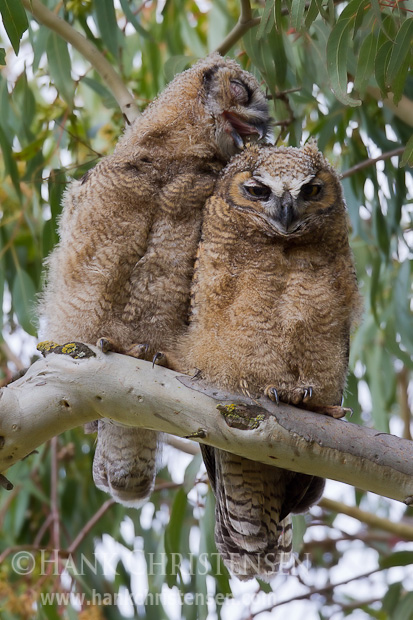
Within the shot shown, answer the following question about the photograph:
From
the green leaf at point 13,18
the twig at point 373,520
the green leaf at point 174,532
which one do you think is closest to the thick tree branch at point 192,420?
the green leaf at point 13,18

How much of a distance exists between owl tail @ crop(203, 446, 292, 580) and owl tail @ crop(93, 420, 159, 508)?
0.25m

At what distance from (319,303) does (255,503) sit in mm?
662

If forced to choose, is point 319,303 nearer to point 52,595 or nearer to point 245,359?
point 245,359

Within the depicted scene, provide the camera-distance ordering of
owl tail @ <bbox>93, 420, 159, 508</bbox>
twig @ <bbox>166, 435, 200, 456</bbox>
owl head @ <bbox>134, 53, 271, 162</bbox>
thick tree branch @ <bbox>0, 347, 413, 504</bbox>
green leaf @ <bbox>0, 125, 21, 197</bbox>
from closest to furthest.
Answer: thick tree branch @ <bbox>0, 347, 413, 504</bbox> → owl head @ <bbox>134, 53, 271, 162</bbox> → owl tail @ <bbox>93, 420, 159, 508</bbox> → green leaf @ <bbox>0, 125, 21, 197</bbox> → twig @ <bbox>166, 435, 200, 456</bbox>

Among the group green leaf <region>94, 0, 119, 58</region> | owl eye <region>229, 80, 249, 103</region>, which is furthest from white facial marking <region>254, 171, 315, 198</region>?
green leaf <region>94, 0, 119, 58</region>

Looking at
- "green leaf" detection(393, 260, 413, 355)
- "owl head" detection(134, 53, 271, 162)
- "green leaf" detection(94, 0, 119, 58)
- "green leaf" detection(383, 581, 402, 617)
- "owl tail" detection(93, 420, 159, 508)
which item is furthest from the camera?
"green leaf" detection(393, 260, 413, 355)

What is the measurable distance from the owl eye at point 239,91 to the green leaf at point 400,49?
0.63m

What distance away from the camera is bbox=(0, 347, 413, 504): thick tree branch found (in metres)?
1.96

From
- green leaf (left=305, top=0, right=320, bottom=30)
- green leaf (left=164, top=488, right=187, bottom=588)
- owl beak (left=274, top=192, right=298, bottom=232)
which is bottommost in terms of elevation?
green leaf (left=164, top=488, right=187, bottom=588)

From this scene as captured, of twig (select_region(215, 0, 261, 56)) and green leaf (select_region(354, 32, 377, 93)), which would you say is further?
twig (select_region(215, 0, 261, 56))

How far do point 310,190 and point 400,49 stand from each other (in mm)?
457

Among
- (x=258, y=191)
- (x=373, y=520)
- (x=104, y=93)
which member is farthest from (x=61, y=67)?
(x=373, y=520)

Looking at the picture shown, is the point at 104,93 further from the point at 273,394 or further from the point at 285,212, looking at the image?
the point at 273,394

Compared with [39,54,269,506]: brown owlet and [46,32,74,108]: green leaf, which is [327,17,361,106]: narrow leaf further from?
[46,32,74,108]: green leaf
